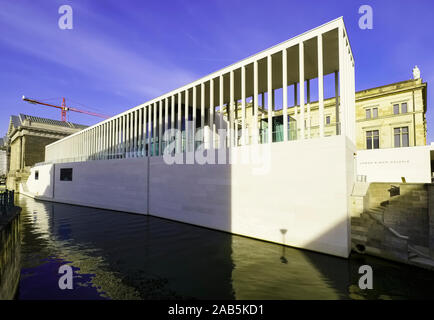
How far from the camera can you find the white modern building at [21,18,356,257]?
10156 millimetres

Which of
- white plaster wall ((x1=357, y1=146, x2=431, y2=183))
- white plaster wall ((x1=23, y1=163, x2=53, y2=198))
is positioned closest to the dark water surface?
white plaster wall ((x1=357, y1=146, x2=431, y2=183))

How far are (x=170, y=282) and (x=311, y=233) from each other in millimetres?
7118

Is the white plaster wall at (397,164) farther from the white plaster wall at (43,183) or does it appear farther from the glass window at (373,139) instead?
the white plaster wall at (43,183)

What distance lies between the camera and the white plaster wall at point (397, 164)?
69.5 feet

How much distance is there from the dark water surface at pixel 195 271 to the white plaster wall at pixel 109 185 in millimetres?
8309

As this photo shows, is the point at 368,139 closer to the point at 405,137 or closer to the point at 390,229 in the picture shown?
the point at 405,137

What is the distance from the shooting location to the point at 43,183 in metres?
35.2

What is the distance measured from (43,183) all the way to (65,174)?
8.86 m

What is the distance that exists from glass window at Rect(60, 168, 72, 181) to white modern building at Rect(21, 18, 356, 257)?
7799mm

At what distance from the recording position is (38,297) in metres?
6.05

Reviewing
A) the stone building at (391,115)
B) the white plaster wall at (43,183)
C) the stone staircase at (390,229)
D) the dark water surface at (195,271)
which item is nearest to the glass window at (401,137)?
the stone building at (391,115)

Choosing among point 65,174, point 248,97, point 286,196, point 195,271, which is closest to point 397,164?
point 248,97
